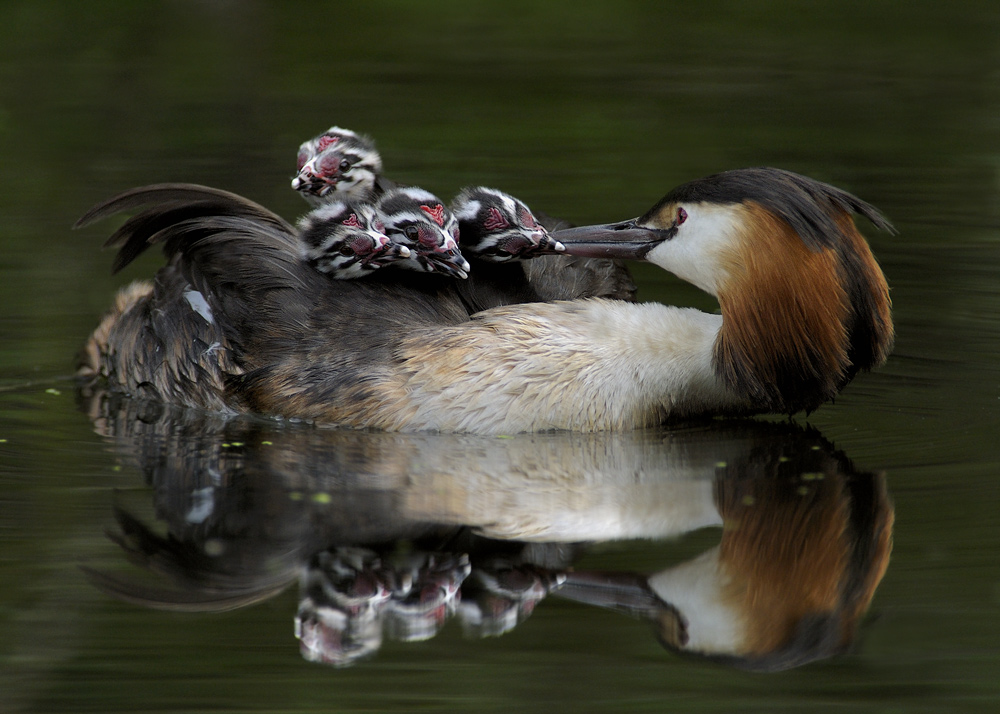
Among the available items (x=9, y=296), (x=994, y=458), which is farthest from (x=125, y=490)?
(x=994, y=458)

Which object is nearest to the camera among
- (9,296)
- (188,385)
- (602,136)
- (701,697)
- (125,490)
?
(701,697)

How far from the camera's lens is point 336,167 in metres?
6.26

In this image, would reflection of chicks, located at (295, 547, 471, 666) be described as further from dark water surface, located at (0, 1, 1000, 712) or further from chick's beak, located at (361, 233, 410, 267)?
chick's beak, located at (361, 233, 410, 267)

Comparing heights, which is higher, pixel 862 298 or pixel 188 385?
pixel 862 298

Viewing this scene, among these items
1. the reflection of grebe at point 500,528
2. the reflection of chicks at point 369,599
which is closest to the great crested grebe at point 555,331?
the reflection of grebe at point 500,528

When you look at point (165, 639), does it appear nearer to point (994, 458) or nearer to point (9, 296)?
point (994, 458)

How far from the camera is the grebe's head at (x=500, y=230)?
5.63 metres

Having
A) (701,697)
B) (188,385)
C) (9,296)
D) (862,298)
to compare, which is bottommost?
(9,296)

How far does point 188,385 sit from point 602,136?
5.70 meters

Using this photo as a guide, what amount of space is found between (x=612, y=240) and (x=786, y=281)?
0.83 m

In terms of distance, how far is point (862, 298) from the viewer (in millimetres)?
5254

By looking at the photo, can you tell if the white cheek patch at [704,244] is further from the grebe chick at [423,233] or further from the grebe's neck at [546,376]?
the grebe chick at [423,233]

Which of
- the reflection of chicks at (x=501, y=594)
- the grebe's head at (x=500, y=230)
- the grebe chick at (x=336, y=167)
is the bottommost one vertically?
the reflection of chicks at (x=501, y=594)

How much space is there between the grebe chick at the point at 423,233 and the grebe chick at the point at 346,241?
0.15 ft
